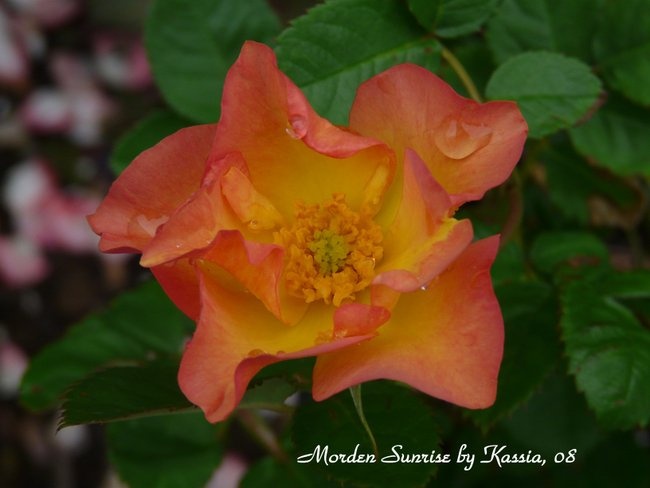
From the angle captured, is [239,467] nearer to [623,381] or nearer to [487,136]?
[623,381]

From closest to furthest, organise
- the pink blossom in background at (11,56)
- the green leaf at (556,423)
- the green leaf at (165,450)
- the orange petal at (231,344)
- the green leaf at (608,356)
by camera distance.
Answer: the orange petal at (231,344) → the green leaf at (608,356) → the green leaf at (165,450) → the green leaf at (556,423) → the pink blossom in background at (11,56)

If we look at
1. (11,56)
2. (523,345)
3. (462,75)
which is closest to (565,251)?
(523,345)

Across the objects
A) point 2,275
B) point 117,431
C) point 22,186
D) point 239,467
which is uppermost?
point 117,431

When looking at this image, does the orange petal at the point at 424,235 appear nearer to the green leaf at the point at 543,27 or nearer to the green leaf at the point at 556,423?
the green leaf at the point at 543,27

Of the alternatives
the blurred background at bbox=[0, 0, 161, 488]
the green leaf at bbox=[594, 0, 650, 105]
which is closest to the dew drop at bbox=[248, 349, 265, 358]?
the green leaf at bbox=[594, 0, 650, 105]

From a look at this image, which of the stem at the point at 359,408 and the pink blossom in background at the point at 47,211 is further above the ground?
the stem at the point at 359,408

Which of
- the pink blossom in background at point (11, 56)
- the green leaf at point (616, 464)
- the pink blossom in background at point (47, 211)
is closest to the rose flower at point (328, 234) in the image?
the green leaf at point (616, 464)

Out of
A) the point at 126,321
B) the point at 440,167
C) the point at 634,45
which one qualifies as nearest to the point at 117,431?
the point at 126,321
